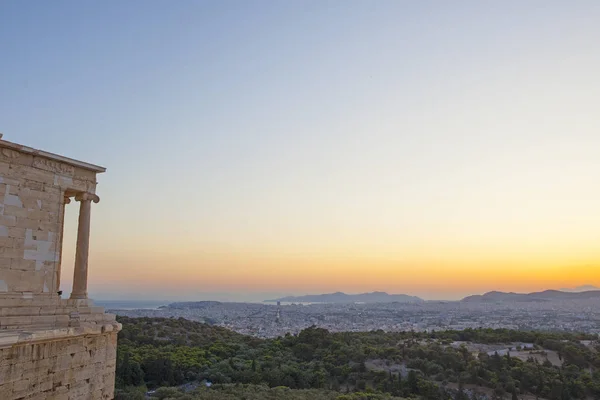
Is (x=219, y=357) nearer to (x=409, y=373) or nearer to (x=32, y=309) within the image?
(x=409, y=373)

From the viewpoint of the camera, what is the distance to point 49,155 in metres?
11.3

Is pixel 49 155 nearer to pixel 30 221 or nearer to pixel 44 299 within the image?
pixel 30 221

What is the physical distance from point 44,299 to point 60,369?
5.41 ft

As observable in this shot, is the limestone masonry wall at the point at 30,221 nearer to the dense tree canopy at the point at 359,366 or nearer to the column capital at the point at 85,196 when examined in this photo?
the column capital at the point at 85,196

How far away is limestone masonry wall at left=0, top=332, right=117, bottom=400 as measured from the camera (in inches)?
371

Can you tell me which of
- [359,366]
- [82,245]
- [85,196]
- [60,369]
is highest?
[85,196]

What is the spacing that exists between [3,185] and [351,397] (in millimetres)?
15139

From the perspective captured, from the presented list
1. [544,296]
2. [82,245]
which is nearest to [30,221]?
[82,245]

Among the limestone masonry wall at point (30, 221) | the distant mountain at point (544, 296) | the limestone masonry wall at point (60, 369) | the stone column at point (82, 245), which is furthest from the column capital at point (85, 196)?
the distant mountain at point (544, 296)

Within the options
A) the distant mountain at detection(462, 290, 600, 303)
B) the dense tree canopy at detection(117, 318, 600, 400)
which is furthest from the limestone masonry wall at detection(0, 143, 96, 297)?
the distant mountain at detection(462, 290, 600, 303)

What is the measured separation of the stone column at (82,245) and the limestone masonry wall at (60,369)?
4.44 ft

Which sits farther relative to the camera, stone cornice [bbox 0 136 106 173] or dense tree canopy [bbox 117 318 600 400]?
dense tree canopy [bbox 117 318 600 400]

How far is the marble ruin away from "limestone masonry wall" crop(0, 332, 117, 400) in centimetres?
2

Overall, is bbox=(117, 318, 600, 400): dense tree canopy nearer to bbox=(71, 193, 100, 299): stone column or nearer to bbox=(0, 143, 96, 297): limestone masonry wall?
bbox=(71, 193, 100, 299): stone column
